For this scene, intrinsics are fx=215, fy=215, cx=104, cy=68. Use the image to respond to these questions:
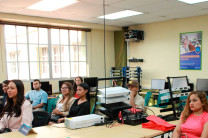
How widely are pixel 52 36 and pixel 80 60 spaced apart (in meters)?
1.27

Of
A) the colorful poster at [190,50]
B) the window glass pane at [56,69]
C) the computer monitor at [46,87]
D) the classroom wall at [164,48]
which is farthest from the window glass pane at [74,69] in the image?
the colorful poster at [190,50]

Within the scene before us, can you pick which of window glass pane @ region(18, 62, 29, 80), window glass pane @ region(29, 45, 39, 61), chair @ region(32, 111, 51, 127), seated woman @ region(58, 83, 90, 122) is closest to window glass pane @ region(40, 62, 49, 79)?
window glass pane @ region(29, 45, 39, 61)

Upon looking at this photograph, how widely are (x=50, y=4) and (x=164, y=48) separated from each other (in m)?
3.85

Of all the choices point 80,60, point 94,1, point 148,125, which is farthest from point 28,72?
point 148,125

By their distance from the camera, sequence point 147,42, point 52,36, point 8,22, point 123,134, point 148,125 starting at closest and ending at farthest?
point 123,134, point 148,125, point 8,22, point 52,36, point 147,42

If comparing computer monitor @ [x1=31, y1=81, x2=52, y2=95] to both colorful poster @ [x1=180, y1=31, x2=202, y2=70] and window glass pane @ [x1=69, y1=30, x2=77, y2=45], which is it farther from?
colorful poster @ [x1=180, y1=31, x2=202, y2=70]

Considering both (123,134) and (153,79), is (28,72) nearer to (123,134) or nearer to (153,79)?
(153,79)

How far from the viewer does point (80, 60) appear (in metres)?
7.44

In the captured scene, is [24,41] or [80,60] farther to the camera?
[80,60]

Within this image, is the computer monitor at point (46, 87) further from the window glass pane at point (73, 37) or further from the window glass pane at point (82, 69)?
the window glass pane at point (73, 37)

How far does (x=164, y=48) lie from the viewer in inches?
269

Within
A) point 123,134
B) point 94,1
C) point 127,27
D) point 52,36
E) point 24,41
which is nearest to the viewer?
point 123,134

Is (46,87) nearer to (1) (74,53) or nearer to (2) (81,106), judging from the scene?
(1) (74,53)

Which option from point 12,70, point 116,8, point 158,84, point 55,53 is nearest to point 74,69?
point 55,53
